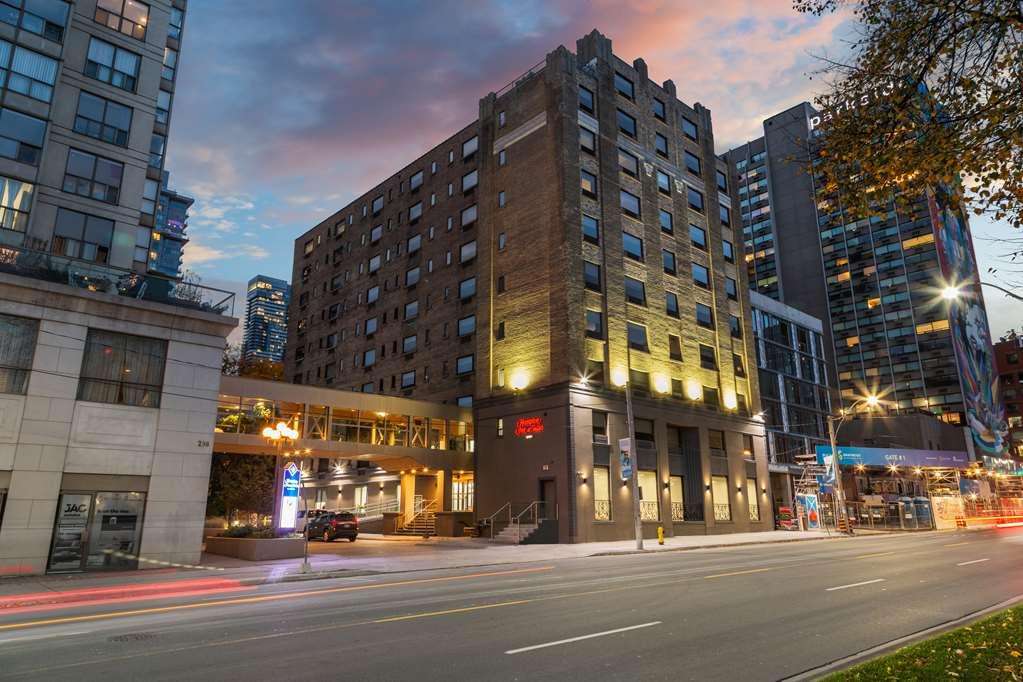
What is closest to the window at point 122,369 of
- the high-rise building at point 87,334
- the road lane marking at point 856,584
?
the high-rise building at point 87,334

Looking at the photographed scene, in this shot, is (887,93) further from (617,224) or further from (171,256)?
(171,256)

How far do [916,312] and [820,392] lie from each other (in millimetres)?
52302

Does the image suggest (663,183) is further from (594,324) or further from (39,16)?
(39,16)

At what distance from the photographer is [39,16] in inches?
1145

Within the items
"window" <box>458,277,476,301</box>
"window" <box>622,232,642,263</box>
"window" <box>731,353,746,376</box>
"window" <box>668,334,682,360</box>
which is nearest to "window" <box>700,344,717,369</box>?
"window" <box>731,353,746,376</box>

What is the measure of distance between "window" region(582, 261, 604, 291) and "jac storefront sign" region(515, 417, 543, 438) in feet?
30.2

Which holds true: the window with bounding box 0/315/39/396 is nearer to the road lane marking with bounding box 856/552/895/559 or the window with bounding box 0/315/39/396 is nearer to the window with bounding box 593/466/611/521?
A: the window with bounding box 593/466/611/521

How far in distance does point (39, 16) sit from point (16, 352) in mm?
17717

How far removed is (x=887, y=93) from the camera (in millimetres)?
10656

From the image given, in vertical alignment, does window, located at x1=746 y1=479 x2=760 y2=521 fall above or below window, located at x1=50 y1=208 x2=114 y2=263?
below

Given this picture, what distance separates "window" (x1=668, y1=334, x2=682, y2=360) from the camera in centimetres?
4578

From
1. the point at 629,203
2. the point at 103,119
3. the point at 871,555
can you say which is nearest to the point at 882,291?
the point at 629,203

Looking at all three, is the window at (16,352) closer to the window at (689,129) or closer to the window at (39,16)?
the window at (39,16)

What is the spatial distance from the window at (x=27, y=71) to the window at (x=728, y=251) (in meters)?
45.9
